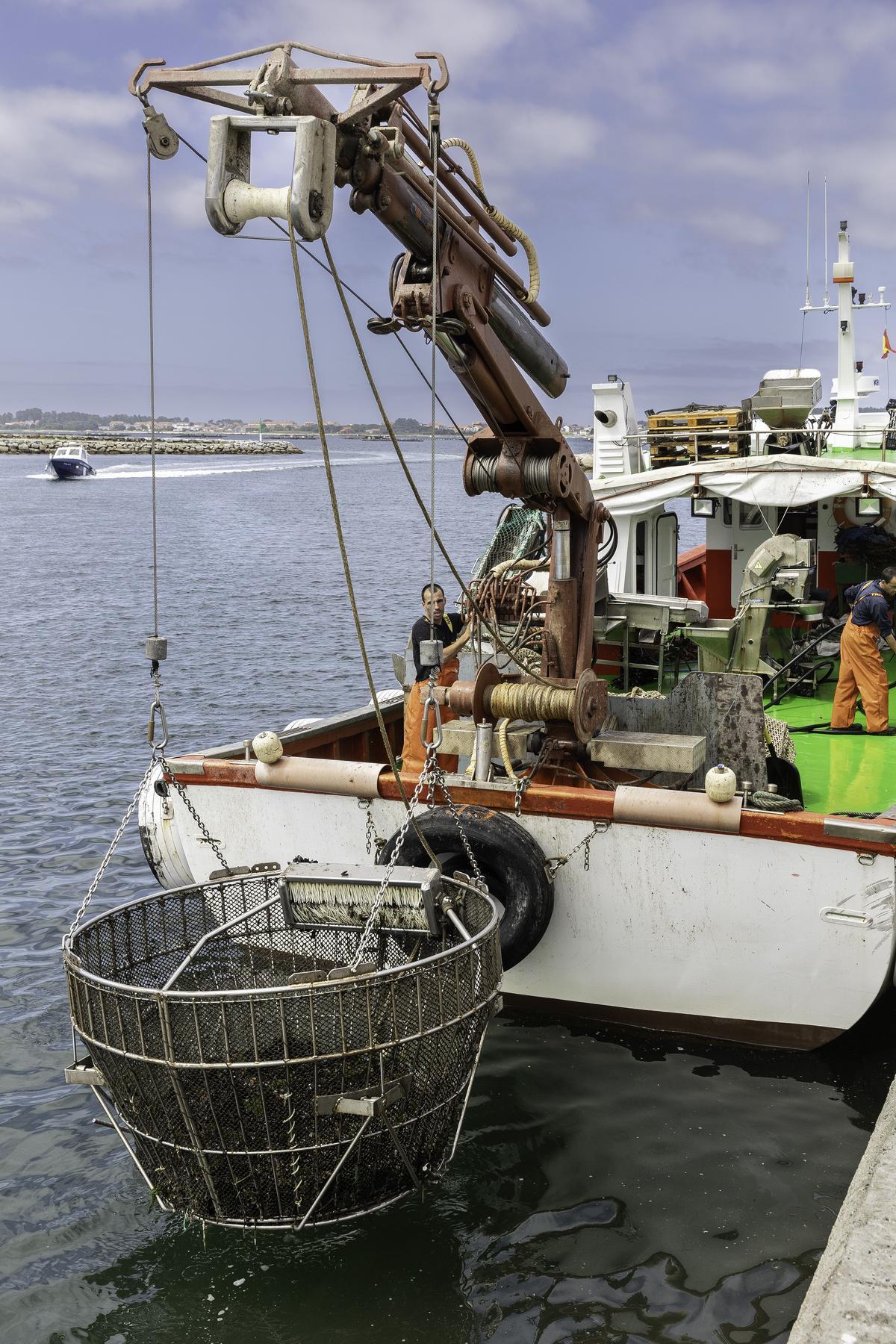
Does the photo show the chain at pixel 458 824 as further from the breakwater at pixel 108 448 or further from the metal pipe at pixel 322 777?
the breakwater at pixel 108 448

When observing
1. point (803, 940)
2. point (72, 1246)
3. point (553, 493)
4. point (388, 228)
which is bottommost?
point (72, 1246)

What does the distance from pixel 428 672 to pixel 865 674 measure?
394 centimetres

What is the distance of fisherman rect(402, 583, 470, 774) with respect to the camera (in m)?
7.93

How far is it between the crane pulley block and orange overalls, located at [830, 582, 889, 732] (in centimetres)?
646

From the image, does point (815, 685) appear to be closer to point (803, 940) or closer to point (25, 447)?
point (803, 940)

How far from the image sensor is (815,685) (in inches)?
455

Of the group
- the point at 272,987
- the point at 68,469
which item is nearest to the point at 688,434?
the point at 272,987

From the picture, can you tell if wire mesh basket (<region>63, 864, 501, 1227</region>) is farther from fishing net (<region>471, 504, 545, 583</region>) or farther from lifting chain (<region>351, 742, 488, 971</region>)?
fishing net (<region>471, 504, 545, 583</region>)

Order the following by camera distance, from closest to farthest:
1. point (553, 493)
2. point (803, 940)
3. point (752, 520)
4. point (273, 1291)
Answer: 1. point (273, 1291)
2. point (803, 940)
3. point (553, 493)
4. point (752, 520)

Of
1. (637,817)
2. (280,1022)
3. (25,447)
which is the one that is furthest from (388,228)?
(25,447)

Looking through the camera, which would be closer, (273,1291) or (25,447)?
(273,1291)

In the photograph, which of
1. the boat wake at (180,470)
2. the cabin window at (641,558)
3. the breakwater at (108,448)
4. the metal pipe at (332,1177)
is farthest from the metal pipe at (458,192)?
the breakwater at (108,448)

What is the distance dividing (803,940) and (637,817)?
107cm

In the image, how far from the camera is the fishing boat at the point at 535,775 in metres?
5.36
